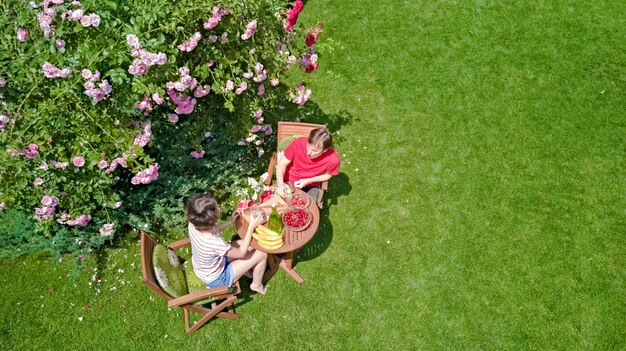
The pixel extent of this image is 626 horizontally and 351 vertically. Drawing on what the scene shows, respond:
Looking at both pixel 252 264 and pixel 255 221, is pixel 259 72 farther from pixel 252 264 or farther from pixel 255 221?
pixel 252 264

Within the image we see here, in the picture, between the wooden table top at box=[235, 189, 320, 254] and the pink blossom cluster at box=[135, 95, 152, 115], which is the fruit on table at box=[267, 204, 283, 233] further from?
the pink blossom cluster at box=[135, 95, 152, 115]

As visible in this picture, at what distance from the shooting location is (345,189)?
21.4ft

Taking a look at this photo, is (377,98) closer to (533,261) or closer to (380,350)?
(533,261)

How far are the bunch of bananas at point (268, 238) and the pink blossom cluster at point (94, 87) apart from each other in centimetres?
189

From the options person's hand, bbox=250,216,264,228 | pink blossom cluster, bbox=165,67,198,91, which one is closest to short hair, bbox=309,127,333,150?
person's hand, bbox=250,216,264,228

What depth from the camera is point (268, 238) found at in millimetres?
4863

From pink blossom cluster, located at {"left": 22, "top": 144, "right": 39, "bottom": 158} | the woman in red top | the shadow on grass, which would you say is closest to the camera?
pink blossom cluster, located at {"left": 22, "top": 144, "right": 39, "bottom": 158}

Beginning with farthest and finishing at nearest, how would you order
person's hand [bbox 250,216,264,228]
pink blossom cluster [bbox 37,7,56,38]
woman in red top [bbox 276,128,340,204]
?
woman in red top [bbox 276,128,340,204], person's hand [bbox 250,216,264,228], pink blossom cluster [bbox 37,7,56,38]

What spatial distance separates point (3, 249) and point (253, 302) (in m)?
2.94

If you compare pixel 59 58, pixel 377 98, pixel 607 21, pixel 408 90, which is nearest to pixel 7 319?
pixel 59 58

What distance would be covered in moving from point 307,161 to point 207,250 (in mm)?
1664

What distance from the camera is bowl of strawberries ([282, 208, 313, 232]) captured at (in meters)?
5.08

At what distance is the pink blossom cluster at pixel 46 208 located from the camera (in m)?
4.81

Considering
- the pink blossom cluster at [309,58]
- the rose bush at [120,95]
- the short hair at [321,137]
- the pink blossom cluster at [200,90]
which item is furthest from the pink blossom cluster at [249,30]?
the short hair at [321,137]
